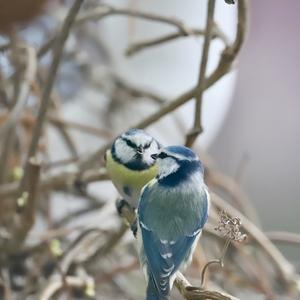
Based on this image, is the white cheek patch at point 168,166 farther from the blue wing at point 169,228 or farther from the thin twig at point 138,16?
the thin twig at point 138,16

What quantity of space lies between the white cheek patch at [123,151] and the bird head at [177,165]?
3 centimetres

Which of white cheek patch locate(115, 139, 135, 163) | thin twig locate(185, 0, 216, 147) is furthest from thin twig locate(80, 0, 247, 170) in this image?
white cheek patch locate(115, 139, 135, 163)

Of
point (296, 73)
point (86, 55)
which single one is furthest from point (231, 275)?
point (296, 73)

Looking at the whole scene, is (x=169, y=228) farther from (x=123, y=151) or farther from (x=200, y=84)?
→ (x=200, y=84)

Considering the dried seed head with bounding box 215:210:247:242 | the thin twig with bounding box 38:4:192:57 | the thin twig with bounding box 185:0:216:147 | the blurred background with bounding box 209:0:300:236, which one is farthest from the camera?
the blurred background with bounding box 209:0:300:236

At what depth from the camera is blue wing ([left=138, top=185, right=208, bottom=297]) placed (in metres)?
0.26

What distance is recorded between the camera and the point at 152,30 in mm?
1022

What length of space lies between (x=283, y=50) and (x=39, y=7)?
0.65 m

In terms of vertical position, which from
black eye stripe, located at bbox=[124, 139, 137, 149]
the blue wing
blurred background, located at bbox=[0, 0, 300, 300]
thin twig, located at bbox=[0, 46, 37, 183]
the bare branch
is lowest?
blurred background, located at bbox=[0, 0, 300, 300]

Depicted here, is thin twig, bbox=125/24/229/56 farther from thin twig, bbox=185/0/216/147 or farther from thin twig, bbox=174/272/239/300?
thin twig, bbox=174/272/239/300

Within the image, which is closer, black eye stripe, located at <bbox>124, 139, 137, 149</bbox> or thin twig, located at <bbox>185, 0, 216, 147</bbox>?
black eye stripe, located at <bbox>124, 139, 137, 149</bbox>

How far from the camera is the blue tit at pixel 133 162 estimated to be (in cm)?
29

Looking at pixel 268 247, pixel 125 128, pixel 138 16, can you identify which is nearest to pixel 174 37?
pixel 138 16

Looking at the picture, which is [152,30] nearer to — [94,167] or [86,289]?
[94,167]
